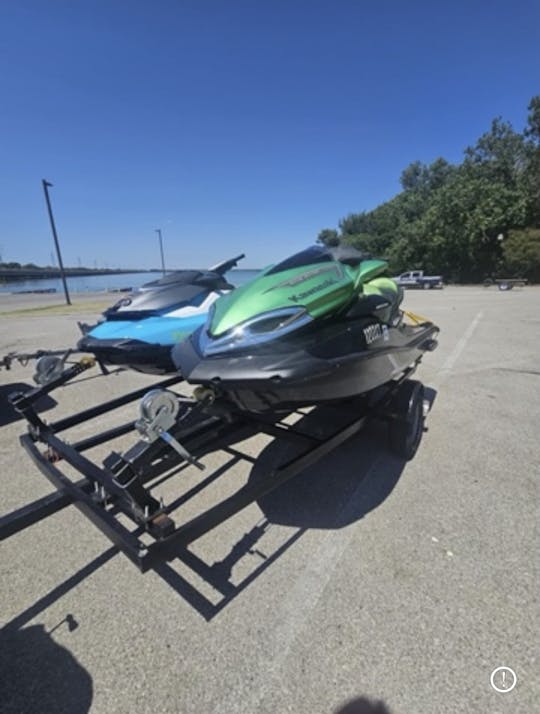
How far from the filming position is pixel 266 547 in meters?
2.12

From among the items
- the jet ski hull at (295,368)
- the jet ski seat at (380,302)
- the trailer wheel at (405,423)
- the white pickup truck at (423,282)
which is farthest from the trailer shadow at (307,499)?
the white pickup truck at (423,282)

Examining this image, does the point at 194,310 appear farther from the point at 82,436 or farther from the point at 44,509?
the point at 44,509

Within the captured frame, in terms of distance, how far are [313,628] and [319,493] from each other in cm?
102

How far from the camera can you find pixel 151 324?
322cm

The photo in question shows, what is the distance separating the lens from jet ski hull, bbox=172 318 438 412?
190cm

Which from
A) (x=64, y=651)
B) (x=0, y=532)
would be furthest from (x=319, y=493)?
(x=0, y=532)

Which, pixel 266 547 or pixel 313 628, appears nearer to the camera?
pixel 313 628

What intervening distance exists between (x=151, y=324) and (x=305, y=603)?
2383mm

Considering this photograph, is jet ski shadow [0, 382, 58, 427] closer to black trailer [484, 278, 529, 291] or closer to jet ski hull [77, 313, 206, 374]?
jet ski hull [77, 313, 206, 374]

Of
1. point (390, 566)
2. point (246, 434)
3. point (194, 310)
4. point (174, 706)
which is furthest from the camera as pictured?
point (194, 310)

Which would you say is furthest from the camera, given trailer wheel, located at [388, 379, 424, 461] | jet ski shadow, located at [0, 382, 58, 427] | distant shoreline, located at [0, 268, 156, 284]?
distant shoreline, located at [0, 268, 156, 284]

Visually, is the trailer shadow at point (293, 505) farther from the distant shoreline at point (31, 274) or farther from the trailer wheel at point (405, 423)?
the distant shoreline at point (31, 274)

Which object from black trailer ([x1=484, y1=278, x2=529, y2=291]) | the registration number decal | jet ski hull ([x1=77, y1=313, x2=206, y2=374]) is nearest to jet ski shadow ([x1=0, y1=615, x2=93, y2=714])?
jet ski hull ([x1=77, y1=313, x2=206, y2=374])

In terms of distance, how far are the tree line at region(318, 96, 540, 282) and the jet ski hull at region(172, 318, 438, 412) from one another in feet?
73.7
